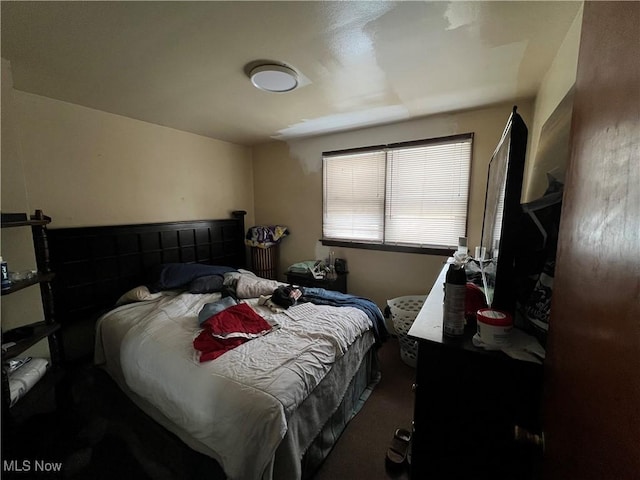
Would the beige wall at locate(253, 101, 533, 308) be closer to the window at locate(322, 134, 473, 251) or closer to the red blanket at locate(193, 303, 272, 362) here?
the window at locate(322, 134, 473, 251)

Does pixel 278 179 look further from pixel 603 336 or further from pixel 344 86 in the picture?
pixel 603 336

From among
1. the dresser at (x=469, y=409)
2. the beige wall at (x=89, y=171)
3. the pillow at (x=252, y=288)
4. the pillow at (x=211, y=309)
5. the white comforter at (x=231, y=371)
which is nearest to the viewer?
the dresser at (x=469, y=409)

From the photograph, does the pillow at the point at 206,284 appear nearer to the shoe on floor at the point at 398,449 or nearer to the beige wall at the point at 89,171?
the beige wall at the point at 89,171

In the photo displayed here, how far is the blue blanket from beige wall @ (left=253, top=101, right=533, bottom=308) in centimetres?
78

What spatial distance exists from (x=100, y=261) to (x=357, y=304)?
2.37 meters

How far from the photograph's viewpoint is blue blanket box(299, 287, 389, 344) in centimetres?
214

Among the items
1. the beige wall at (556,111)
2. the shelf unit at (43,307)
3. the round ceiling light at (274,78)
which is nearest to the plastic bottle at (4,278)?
the shelf unit at (43,307)

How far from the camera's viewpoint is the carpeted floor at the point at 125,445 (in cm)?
140

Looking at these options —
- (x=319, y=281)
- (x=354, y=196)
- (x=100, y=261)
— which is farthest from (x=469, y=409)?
(x=100, y=261)

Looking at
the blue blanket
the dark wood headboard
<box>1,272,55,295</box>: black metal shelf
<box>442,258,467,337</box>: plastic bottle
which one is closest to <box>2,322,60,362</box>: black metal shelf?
<box>1,272,55,295</box>: black metal shelf

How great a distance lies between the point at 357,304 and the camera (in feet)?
7.30

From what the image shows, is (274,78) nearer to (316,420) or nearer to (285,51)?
(285,51)


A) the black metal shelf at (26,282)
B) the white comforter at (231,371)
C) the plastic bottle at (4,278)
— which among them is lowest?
the white comforter at (231,371)

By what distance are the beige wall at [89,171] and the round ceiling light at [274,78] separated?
1.50 metres
